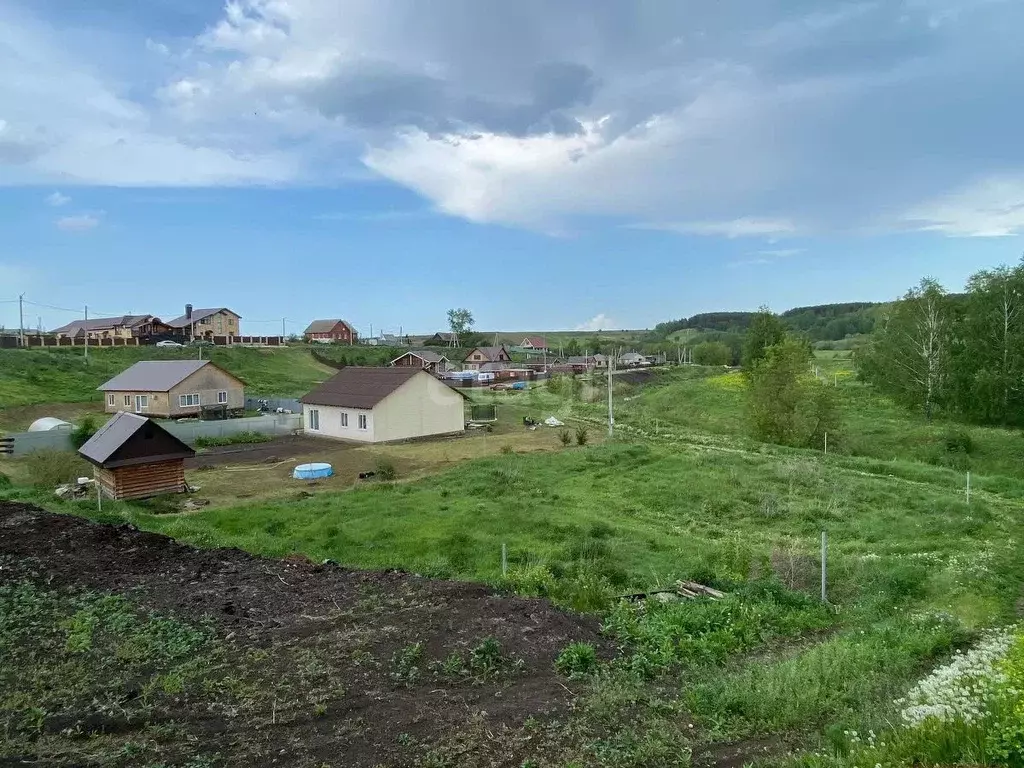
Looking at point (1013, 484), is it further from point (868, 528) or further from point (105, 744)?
point (105, 744)

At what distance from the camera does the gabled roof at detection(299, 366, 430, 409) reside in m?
33.4

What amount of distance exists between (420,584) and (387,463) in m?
15.3

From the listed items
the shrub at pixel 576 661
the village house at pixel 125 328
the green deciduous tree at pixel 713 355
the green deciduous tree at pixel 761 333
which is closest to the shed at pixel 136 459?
the shrub at pixel 576 661

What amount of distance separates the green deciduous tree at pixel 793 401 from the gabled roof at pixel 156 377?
107ft

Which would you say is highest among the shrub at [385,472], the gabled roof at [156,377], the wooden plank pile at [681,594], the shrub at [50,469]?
the gabled roof at [156,377]

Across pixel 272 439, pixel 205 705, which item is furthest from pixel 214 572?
pixel 272 439

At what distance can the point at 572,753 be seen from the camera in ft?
17.5

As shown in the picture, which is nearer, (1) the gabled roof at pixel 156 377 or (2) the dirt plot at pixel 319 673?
(2) the dirt plot at pixel 319 673

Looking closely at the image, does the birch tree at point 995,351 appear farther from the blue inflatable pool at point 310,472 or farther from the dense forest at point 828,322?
the dense forest at point 828,322

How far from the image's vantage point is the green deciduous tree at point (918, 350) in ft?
129

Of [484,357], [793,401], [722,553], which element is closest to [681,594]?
[722,553]

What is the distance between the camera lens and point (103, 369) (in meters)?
55.0

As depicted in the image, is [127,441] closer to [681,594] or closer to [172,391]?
[681,594]

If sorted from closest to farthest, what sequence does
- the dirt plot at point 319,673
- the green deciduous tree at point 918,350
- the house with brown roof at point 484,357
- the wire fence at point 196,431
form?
the dirt plot at point 319,673 → the wire fence at point 196,431 → the green deciduous tree at point 918,350 → the house with brown roof at point 484,357
